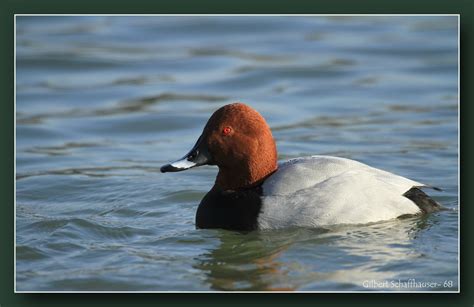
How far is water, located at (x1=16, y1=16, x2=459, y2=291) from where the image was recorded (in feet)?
24.7

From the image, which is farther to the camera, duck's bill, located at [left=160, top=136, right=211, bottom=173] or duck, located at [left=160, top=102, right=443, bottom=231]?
duck's bill, located at [left=160, top=136, right=211, bottom=173]

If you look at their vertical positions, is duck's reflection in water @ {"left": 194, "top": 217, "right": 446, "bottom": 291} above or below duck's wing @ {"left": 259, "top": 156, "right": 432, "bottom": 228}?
below

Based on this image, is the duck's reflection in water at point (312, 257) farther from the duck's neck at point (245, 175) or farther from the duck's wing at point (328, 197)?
the duck's neck at point (245, 175)

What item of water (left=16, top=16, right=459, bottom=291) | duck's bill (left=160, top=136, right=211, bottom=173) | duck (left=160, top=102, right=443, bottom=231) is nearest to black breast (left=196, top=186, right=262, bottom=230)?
duck (left=160, top=102, right=443, bottom=231)

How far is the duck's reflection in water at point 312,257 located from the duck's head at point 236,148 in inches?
22.4

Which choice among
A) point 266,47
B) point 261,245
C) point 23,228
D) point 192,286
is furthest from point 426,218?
point 266,47

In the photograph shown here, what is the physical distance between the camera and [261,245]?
791cm

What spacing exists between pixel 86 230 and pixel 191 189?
168 centimetres

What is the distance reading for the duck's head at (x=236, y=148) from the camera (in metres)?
8.33

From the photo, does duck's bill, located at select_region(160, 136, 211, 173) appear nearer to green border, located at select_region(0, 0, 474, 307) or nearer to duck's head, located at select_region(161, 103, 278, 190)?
duck's head, located at select_region(161, 103, 278, 190)

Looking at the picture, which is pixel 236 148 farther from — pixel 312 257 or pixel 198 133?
pixel 198 133

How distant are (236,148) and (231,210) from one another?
0.54 m

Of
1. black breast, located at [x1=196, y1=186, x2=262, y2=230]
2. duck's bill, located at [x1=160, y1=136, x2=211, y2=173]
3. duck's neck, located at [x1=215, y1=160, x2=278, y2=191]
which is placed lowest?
black breast, located at [x1=196, y1=186, x2=262, y2=230]

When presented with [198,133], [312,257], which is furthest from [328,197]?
[198,133]
